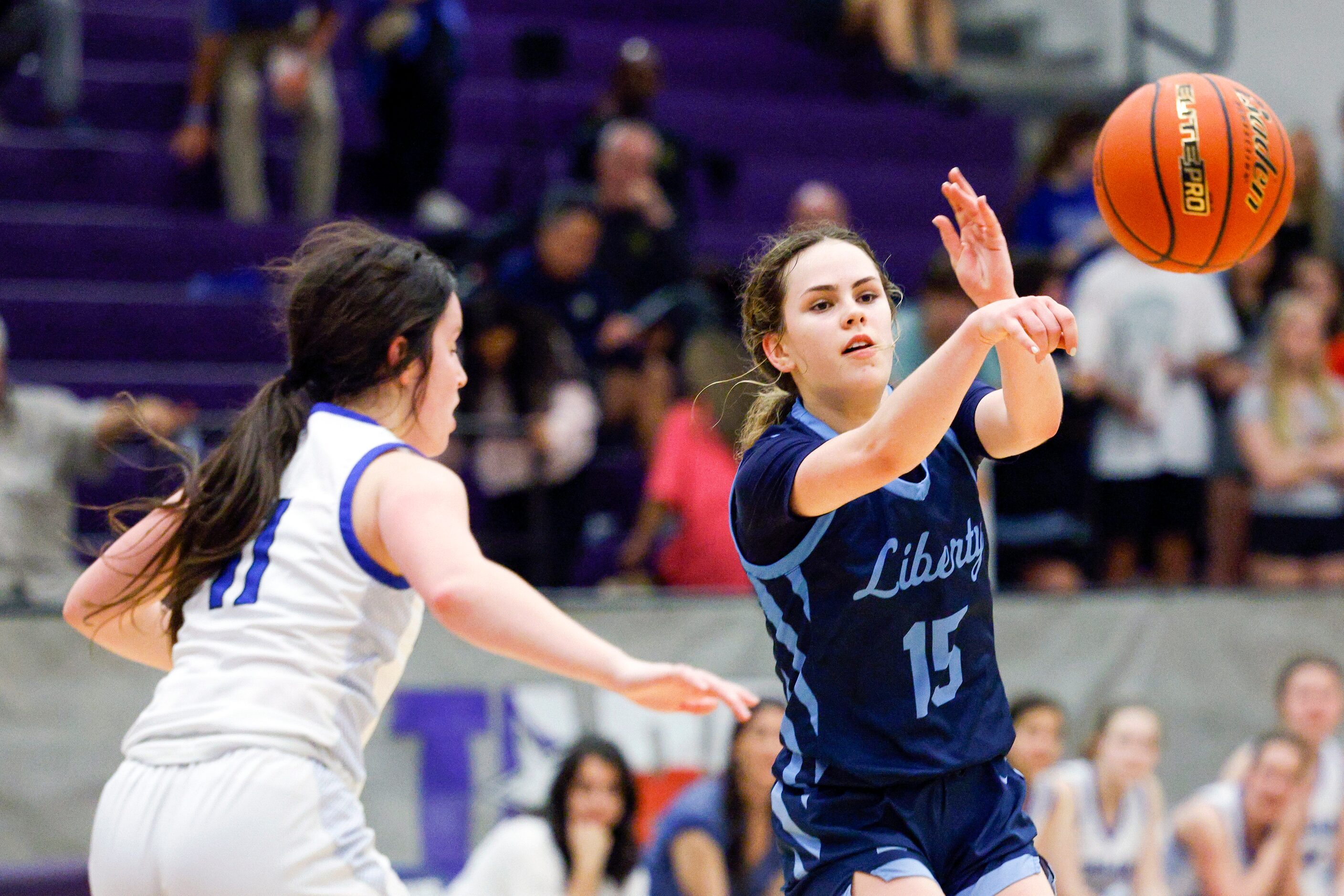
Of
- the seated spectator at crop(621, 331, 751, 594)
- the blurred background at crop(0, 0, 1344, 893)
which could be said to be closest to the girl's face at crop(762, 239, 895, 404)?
the blurred background at crop(0, 0, 1344, 893)

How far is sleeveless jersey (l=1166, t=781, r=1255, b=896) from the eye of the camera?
6227 millimetres

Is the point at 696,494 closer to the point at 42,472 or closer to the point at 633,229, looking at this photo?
the point at 633,229

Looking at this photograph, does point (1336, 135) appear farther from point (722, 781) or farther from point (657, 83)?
point (722, 781)

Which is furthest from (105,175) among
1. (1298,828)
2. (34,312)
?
(1298,828)

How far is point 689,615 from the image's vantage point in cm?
609

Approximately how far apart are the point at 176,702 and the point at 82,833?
11.6 feet

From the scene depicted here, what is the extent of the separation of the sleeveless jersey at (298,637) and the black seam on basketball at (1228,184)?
168cm

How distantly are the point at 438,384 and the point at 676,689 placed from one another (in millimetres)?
705

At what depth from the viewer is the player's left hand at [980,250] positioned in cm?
271

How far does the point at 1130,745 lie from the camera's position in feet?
20.6

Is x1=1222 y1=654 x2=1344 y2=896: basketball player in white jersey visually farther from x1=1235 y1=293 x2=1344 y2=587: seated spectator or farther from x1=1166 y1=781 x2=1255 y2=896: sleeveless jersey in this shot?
x1=1235 y1=293 x2=1344 y2=587: seated spectator

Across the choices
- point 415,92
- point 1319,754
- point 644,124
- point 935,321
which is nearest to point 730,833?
point 935,321

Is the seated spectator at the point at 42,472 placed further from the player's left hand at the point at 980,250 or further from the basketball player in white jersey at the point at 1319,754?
the basketball player in white jersey at the point at 1319,754

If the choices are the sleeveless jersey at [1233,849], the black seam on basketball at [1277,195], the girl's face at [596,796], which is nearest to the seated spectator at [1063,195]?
the sleeveless jersey at [1233,849]
